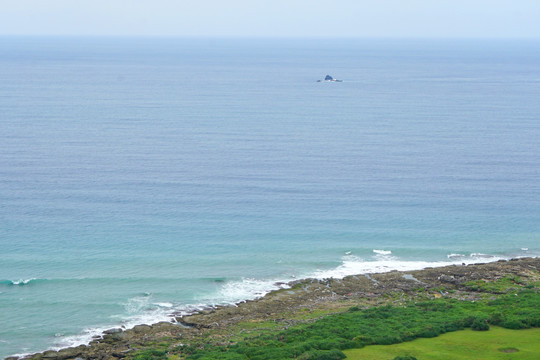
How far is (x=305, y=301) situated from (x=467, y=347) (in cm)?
1778

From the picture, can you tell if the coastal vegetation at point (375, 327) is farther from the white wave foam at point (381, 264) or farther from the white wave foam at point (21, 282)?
the white wave foam at point (21, 282)

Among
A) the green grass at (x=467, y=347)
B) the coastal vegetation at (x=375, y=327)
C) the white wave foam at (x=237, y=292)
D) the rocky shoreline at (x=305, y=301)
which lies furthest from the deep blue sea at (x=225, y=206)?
the green grass at (x=467, y=347)

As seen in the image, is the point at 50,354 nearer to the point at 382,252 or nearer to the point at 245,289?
the point at 245,289

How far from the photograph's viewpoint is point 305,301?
6384cm

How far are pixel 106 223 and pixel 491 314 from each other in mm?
49125

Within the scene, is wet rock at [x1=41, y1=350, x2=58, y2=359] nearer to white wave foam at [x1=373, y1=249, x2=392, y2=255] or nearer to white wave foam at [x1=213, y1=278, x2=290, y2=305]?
white wave foam at [x1=213, y1=278, x2=290, y2=305]

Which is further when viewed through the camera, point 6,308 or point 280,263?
point 280,263

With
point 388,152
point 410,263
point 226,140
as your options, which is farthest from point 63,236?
point 388,152

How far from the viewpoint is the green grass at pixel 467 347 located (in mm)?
48500

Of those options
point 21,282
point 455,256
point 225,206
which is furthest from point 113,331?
point 455,256

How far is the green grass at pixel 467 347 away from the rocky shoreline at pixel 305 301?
33.3 feet

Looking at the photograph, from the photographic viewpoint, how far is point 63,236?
264ft

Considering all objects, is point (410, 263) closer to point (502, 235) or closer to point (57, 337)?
point (502, 235)

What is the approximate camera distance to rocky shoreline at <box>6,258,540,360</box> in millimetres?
54625
